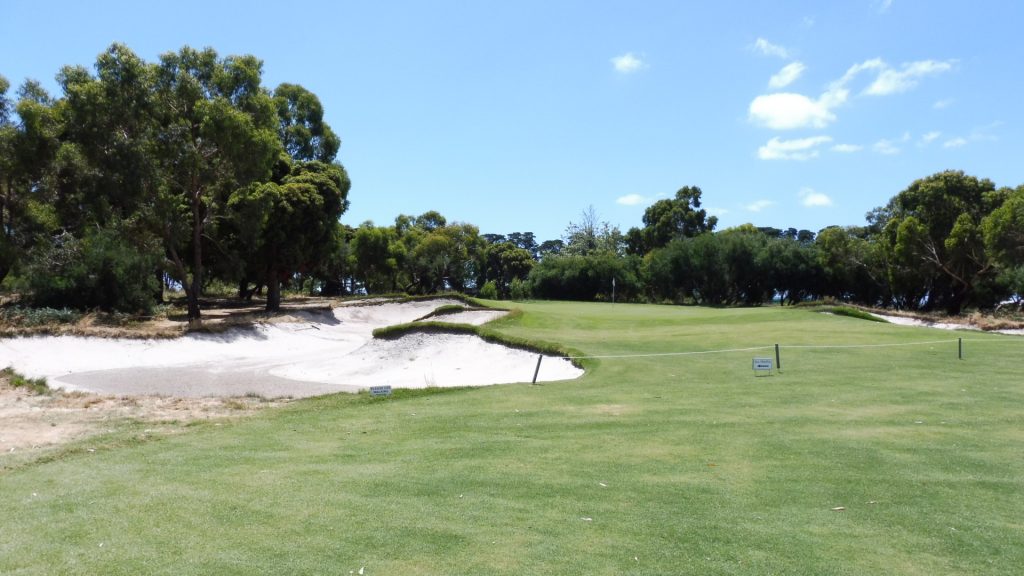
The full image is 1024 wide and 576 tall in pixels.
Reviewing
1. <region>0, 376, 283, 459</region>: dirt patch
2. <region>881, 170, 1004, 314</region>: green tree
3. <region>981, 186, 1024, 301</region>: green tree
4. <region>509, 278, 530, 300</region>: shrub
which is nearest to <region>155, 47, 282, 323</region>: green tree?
<region>0, 376, 283, 459</region>: dirt patch

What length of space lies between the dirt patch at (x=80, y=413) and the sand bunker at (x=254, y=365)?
6.43 feet

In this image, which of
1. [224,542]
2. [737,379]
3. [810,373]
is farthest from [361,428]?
[810,373]

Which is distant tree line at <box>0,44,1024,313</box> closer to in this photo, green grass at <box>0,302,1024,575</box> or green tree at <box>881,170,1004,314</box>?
green tree at <box>881,170,1004,314</box>

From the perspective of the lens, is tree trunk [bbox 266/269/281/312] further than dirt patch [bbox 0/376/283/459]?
Yes

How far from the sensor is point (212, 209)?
3166cm

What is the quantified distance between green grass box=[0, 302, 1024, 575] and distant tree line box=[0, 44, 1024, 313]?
20.4m

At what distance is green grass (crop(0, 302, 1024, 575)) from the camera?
475cm

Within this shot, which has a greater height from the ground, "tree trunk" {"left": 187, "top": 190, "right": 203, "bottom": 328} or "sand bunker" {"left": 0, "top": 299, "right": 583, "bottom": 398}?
"tree trunk" {"left": 187, "top": 190, "right": 203, "bottom": 328}

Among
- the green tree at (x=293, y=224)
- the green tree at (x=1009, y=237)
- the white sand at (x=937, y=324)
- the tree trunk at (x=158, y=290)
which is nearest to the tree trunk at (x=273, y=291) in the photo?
the green tree at (x=293, y=224)

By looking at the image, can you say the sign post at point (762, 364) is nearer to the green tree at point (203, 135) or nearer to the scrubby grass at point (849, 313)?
the scrubby grass at point (849, 313)

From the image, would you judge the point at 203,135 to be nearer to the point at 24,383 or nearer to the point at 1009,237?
the point at 24,383

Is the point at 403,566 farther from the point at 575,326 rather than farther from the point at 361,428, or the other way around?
the point at 575,326

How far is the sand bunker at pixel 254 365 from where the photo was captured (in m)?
18.0

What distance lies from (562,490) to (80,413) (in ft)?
32.5
